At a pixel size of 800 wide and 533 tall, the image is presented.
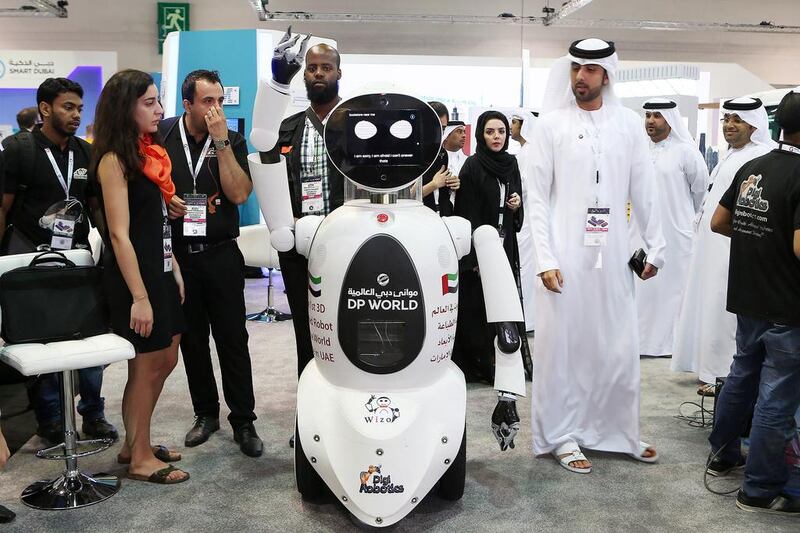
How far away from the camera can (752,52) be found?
1383 centimetres

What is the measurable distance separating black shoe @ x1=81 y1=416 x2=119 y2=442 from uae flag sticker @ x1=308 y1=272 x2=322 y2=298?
59.9 inches

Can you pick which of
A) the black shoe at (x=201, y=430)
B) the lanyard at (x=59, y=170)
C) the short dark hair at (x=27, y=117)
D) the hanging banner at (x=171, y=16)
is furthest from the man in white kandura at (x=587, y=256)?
the hanging banner at (x=171, y=16)

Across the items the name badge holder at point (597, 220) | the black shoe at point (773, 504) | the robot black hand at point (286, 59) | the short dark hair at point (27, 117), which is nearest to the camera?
the robot black hand at point (286, 59)

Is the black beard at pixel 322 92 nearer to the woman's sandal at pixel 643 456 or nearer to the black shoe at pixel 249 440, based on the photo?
the black shoe at pixel 249 440

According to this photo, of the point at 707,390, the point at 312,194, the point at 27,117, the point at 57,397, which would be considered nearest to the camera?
the point at 312,194

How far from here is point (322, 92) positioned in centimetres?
323

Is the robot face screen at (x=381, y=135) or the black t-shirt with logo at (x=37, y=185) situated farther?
the black t-shirt with logo at (x=37, y=185)

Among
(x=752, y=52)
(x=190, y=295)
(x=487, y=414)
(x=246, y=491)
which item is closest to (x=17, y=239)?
(x=190, y=295)

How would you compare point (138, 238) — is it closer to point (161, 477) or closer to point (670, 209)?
point (161, 477)

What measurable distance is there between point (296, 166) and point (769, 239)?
1869 mm

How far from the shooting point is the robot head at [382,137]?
258 centimetres

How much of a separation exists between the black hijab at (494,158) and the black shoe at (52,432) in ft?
8.59

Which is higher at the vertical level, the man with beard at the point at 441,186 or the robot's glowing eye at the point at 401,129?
the robot's glowing eye at the point at 401,129

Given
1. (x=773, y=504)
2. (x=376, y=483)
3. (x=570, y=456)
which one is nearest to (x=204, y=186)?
(x=376, y=483)
